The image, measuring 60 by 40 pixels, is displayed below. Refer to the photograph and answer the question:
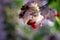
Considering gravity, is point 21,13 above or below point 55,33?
above

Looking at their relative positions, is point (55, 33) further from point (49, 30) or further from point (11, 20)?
point (11, 20)

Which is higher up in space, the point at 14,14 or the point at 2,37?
the point at 14,14

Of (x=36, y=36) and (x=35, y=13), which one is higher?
(x=35, y=13)

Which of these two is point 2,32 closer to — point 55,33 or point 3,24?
point 3,24

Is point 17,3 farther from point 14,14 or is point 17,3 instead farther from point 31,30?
point 31,30

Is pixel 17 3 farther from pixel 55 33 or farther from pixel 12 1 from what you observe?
pixel 55 33

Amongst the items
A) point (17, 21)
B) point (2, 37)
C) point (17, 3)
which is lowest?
point (2, 37)

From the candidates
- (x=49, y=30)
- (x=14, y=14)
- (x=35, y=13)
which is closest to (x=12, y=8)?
(x=14, y=14)

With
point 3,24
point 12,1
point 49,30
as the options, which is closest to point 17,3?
point 12,1
